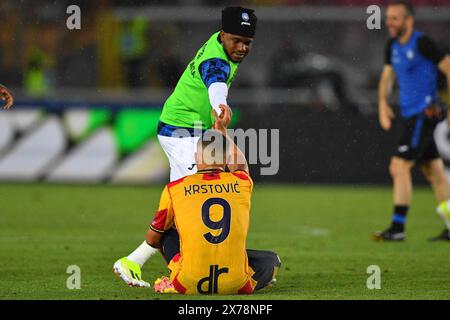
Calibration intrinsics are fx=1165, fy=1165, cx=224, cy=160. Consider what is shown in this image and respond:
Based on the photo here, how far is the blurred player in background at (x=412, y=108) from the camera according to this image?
41.7ft

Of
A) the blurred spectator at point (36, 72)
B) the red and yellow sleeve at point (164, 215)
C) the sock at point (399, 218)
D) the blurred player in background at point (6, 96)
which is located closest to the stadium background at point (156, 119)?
the blurred spectator at point (36, 72)

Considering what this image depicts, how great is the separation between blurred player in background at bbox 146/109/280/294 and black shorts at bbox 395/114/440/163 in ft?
15.2

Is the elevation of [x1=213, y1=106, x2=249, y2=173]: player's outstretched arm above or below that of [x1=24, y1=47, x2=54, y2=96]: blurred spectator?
above

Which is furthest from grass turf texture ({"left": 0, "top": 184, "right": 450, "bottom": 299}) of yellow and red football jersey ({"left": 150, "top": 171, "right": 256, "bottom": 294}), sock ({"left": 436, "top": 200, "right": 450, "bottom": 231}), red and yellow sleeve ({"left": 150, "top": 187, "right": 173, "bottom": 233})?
red and yellow sleeve ({"left": 150, "top": 187, "right": 173, "bottom": 233})

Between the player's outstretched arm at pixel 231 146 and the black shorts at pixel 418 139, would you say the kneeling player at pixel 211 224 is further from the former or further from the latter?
the black shorts at pixel 418 139

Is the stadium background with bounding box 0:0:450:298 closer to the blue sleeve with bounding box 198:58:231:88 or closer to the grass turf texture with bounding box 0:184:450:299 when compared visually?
the grass turf texture with bounding box 0:184:450:299

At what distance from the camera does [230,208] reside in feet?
27.2

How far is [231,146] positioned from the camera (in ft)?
28.1

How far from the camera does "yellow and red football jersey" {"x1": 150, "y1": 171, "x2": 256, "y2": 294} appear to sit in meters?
8.23

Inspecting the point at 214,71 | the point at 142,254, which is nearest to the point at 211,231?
the point at 142,254

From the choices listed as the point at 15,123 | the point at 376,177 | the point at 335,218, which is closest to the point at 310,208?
the point at 335,218

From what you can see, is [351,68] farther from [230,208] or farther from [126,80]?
[230,208]

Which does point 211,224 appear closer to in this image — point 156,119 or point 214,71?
point 214,71

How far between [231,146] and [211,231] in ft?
2.33
